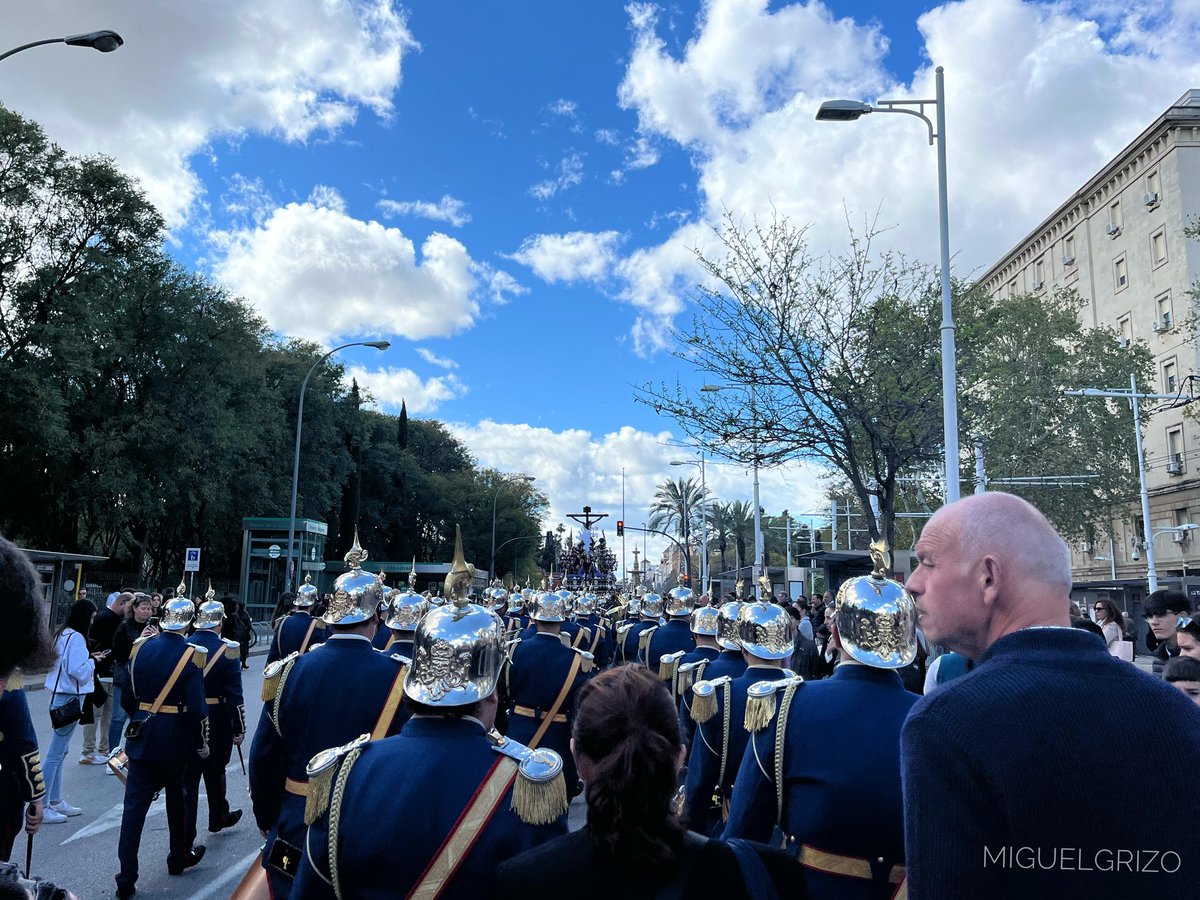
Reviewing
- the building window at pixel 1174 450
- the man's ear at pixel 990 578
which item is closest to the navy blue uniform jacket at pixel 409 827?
the man's ear at pixel 990 578

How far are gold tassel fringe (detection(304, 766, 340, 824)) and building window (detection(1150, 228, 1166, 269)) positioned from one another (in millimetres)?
51992

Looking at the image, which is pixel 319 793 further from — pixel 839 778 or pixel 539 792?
pixel 839 778

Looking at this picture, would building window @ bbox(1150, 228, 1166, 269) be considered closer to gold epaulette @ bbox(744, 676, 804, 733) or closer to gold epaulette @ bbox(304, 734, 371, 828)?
gold epaulette @ bbox(744, 676, 804, 733)

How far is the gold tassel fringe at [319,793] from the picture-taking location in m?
2.91

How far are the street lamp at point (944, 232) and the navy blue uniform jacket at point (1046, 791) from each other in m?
11.5

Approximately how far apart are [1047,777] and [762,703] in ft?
6.78

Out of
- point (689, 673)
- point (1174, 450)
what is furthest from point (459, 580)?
point (1174, 450)

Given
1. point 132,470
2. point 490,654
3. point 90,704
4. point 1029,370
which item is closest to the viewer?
point 490,654

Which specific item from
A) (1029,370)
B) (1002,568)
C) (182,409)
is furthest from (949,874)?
(1029,370)

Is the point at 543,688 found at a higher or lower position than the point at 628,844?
lower

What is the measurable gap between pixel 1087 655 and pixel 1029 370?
142ft

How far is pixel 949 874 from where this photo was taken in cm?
169

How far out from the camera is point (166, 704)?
6941 mm

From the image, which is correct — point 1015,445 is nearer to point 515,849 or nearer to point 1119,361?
point 1119,361
